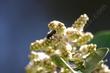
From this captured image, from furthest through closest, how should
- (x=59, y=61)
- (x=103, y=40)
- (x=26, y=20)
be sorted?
1. (x=26, y=20)
2. (x=103, y=40)
3. (x=59, y=61)

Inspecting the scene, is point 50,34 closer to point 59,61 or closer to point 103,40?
point 59,61

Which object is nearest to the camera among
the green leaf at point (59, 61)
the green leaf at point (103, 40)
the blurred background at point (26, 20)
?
the green leaf at point (59, 61)

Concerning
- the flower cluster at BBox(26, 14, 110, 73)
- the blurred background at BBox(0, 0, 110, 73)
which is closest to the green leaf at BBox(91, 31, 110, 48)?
the flower cluster at BBox(26, 14, 110, 73)

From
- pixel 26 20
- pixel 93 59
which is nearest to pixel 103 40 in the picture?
pixel 93 59

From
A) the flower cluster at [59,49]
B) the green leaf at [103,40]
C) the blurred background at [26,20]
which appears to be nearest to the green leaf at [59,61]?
the flower cluster at [59,49]

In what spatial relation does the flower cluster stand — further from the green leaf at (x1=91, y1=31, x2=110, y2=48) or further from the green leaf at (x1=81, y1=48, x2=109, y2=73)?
the green leaf at (x1=91, y1=31, x2=110, y2=48)

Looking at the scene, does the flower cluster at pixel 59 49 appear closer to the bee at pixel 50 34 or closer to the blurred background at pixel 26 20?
the bee at pixel 50 34

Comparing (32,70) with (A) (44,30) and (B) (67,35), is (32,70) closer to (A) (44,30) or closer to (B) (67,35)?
(B) (67,35)

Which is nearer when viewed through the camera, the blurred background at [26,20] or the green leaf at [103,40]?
the green leaf at [103,40]
